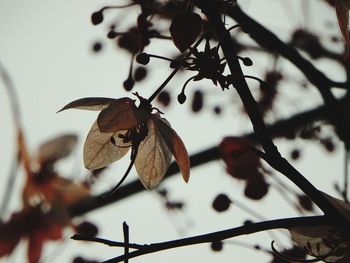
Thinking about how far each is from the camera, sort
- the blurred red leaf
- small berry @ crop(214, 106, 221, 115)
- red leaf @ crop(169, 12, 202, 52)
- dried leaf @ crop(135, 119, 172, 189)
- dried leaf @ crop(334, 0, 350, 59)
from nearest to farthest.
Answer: red leaf @ crop(169, 12, 202, 52) → dried leaf @ crop(334, 0, 350, 59) → dried leaf @ crop(135, 119, 172, 189) → the blurred red leaf → small berry @ crop(214, 106, 221, 115)

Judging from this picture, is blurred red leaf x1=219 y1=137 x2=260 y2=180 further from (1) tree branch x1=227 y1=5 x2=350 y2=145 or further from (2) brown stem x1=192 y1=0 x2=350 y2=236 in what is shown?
(2) brown stem x1=192 y1=0 x2=350 y2=236

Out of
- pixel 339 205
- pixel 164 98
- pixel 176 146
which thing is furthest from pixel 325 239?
pixel 164 98

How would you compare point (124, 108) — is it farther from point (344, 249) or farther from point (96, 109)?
point (344, 249)

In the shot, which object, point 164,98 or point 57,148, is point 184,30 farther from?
point 164,98

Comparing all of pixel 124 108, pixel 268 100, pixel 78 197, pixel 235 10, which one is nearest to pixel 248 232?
pixel 124 108

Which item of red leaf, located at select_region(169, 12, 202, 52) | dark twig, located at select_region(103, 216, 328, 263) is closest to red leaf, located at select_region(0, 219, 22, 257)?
dark twig, located at select_region(103, 216, 328, 263)

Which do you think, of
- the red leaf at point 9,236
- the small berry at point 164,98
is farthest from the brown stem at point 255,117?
the small berry at point 164,98

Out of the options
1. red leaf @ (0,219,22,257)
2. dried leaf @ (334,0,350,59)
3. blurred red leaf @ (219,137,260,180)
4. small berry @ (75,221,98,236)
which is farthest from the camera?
small berry @ (75,221,98,236)

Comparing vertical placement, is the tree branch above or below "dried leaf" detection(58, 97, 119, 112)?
above
